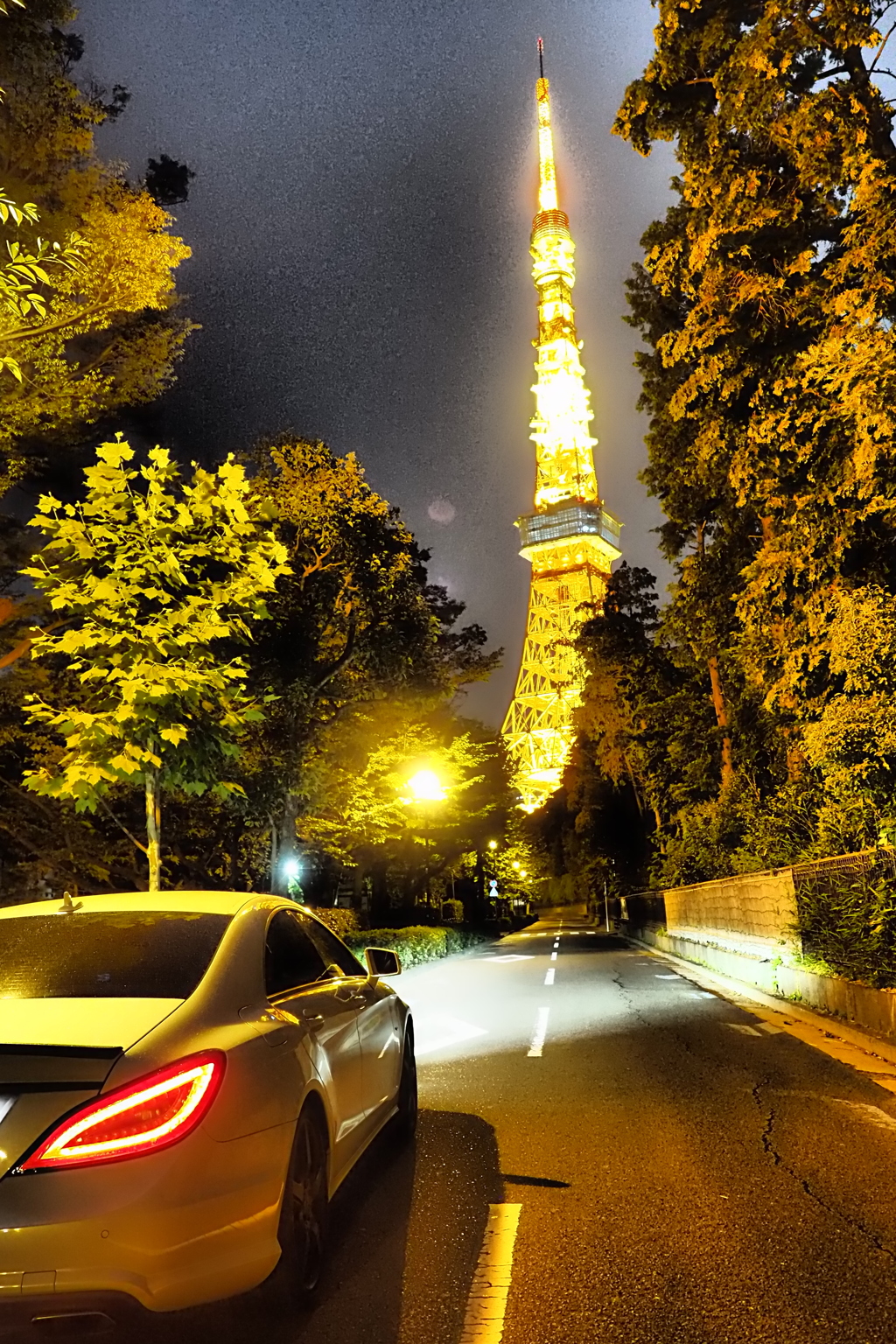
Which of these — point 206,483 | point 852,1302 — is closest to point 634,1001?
point 206,483

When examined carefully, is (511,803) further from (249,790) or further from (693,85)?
(693,85)

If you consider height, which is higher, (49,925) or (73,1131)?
(49,925)

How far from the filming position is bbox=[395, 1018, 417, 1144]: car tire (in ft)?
18.7

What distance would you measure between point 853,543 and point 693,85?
7274 millimetres

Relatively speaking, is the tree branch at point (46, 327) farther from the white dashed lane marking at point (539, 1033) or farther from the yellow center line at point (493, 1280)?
the yellow center line at point (493, 1280)

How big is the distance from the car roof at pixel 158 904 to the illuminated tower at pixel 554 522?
76.5m

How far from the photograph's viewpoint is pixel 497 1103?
7008 millimetres

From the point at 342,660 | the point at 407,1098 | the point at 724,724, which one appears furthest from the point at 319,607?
the point at 724,724

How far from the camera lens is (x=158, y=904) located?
4.14 meters

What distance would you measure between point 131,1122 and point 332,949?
2369 mm

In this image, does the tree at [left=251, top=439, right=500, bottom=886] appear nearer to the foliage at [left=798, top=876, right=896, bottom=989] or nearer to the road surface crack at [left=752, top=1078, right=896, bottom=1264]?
the foliage at [left=798, top=876, right=896, bottom=989]

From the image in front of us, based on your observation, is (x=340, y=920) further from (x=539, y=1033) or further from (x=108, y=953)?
(x=108, y=953)

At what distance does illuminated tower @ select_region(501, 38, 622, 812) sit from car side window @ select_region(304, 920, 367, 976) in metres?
75.5

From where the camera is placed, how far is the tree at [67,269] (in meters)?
14.3
